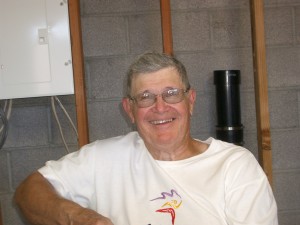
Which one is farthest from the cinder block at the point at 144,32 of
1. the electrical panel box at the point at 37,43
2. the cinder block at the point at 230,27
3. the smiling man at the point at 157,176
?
the smiling man at the point at 157,176

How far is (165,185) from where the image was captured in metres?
1.15

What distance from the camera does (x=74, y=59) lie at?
1.50m

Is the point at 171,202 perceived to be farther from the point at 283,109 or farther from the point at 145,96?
Result: the point at 283,109

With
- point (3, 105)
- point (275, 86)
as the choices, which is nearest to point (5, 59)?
point (3, 105)

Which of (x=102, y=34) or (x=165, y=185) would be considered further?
(x=102, y=34)

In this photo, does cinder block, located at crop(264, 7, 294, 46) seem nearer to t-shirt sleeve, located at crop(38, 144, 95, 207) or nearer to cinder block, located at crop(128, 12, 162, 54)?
cinder block, located at crop(128, 12, 162, 54)

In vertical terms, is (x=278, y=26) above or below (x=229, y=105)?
above

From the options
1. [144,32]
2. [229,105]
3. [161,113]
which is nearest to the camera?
[161,113]

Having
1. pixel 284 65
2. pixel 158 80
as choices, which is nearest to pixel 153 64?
pixel 158 80

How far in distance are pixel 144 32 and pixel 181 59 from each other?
219 millimetres

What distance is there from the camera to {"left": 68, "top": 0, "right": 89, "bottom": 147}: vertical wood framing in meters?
1.49

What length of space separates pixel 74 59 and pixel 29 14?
26 centimetres

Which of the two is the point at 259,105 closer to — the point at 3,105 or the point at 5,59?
the point at 5,59

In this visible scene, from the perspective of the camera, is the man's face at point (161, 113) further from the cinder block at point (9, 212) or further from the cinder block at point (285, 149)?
the cinder block at point (9, 212)
